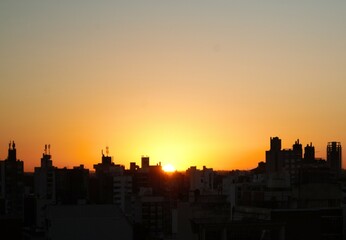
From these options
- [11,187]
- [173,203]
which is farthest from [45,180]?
[173,203]

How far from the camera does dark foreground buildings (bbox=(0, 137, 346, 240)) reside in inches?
1431

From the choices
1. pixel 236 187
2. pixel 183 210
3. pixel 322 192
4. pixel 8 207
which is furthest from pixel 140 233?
pixel 8 207

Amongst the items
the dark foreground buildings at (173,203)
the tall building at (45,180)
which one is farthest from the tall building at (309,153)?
the tall building at (45,180)

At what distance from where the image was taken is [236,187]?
2341 inches

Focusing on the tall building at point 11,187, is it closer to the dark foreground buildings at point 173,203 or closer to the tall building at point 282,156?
the dark foreground buildings at point 173,203

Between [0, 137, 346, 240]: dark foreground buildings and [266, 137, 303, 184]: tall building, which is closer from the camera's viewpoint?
[0, 137, 346, 240]: dark foreground buildings

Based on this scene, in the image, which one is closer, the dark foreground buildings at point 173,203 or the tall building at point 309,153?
the dark foreground buildings at point 173,203

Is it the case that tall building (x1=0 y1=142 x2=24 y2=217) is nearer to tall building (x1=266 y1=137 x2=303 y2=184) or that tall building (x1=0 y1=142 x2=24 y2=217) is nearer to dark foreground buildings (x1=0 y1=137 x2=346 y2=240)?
dark foreground buildings (x1=0 y1=137 x2=346 y2=240)

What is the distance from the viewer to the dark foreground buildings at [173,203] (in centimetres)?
3634

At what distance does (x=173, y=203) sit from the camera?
236 ft

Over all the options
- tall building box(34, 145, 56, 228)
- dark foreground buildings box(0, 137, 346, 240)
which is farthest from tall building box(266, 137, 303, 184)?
tall building box(34, 145, 56, 228)

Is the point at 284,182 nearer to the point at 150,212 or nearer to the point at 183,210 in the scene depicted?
the point at 183,210

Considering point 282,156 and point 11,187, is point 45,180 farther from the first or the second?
point 282,156

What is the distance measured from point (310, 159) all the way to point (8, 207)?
141 feet
